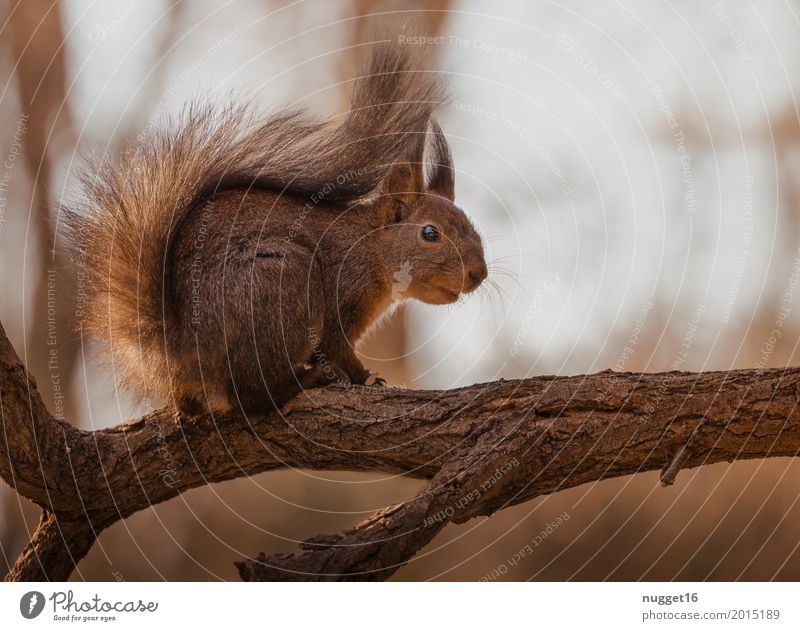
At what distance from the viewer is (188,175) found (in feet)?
7.07

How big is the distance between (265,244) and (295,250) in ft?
0.27

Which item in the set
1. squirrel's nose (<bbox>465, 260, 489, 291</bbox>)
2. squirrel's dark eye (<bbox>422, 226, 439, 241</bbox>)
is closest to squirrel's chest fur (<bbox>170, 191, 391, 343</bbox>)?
squirrel's dark eye (<bbox>422, 226, 439, 241</bbox>)

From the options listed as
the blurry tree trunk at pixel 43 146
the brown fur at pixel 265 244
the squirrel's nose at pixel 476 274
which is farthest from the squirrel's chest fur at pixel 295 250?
the blurry tree trunk at pixel 43 146

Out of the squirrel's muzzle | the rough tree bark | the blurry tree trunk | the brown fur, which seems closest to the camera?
the rough tree bark

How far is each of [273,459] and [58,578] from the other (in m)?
0.70

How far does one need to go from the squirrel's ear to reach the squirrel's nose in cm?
29

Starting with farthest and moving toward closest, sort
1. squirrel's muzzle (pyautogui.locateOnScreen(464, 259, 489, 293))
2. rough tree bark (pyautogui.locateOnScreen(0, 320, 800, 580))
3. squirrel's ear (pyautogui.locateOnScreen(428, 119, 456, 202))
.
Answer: squirrel's ear (pyautogui.locateOnScreen(428, 119, 456, 202)) < squirrel's muzzle (pyautogui.locateOnScreen(464, 259, 489, 293)) < rough tree bark (pyautogui.locateOnScreen(0, 320, 800, 580))

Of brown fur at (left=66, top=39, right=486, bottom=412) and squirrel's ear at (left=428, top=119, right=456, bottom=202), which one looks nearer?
brown fur at (left=66, top=39, right=486, bottom=412)

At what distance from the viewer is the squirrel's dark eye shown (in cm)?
236

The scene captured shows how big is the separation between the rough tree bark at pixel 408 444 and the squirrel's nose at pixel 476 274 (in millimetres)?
445

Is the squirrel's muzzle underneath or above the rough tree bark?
above

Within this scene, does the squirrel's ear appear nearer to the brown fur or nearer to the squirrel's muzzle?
the brown fur

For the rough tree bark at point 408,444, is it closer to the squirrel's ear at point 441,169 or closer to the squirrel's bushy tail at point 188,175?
the squirrel's bushy tail at point 188,175

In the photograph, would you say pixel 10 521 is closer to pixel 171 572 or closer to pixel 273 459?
pixel 171 572
